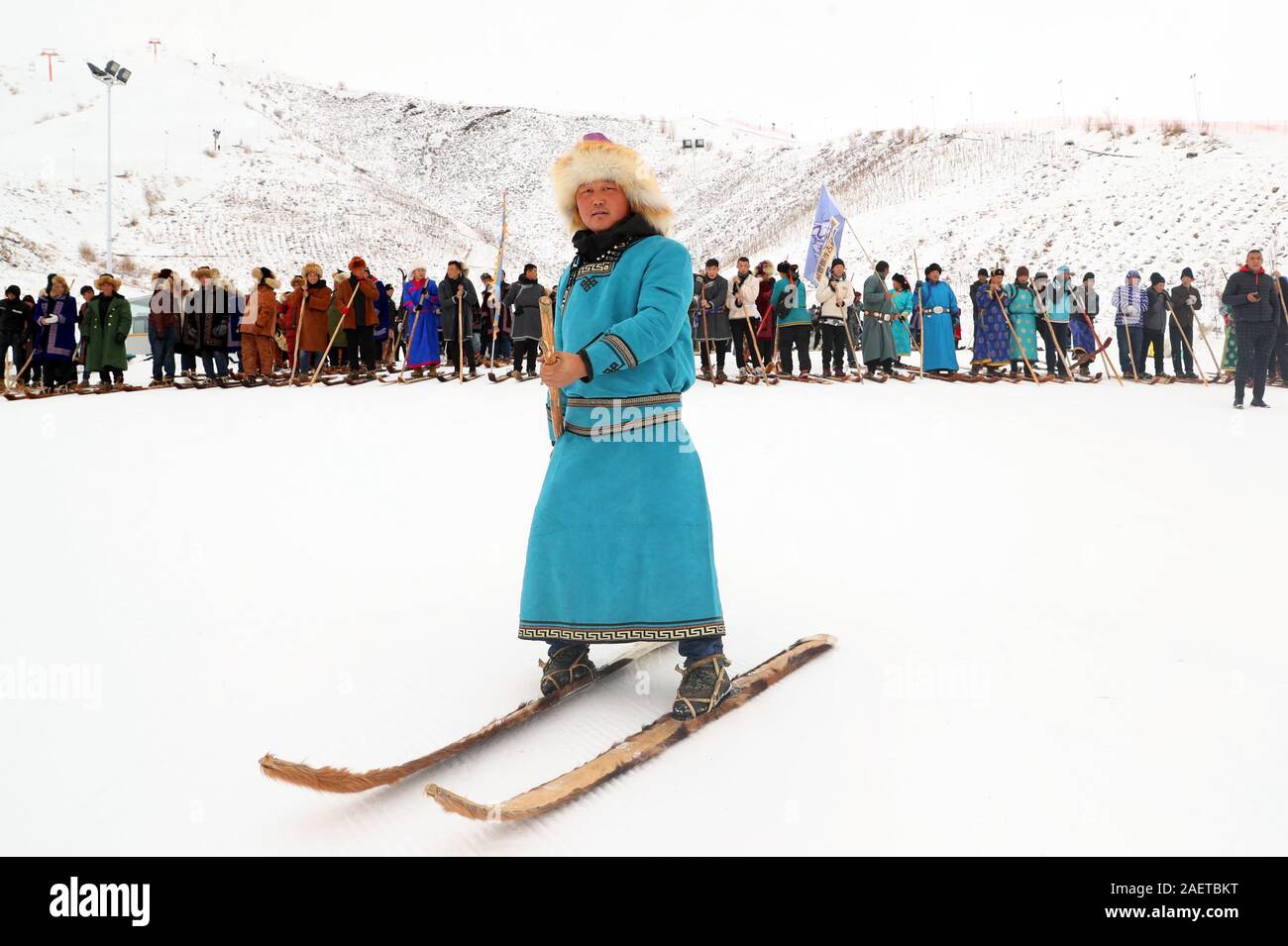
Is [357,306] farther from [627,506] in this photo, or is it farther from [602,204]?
[627,506]

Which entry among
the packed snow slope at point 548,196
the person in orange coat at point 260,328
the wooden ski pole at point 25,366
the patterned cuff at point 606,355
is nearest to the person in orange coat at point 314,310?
the person in orange coat at point 260,328

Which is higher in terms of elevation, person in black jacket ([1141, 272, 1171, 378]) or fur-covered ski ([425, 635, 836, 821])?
person in black jacket ([1141, 272, 1171, 378])

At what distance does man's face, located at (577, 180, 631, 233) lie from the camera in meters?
2.44

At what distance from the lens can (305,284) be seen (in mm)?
11656

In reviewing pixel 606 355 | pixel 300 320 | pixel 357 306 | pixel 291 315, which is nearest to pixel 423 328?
pixel 357 306

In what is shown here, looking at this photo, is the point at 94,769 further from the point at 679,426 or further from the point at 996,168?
the point at 996,168

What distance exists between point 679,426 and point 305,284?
1040 centimetres

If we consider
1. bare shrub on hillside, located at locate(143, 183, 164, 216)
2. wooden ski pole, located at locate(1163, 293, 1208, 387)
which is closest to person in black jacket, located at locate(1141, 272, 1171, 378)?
wooden ski pole, located at locate(1163, 293, 1208, 387)

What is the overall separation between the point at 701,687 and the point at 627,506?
20.2 inches

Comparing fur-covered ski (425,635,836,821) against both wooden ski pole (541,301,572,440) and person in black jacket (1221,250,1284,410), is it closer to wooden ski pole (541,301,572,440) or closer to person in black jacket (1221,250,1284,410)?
wooden ski pole (541,301,572,440)

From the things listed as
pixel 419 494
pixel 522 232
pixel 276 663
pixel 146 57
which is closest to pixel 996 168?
pixel 522 232

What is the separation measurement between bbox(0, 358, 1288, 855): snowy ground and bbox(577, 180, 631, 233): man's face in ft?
4.32

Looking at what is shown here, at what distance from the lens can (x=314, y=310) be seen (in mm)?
11758

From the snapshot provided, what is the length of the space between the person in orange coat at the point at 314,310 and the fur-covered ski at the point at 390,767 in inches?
405
